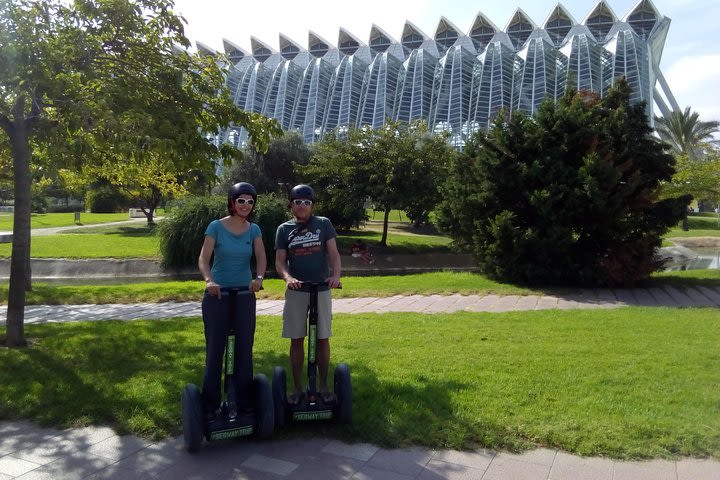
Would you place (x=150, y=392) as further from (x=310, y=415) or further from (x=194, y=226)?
(x=194, y=226)

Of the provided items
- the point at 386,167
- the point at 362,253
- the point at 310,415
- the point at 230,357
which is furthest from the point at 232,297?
the point at 386,167

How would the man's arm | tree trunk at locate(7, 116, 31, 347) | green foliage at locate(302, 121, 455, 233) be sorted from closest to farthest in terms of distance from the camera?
the man's arm, tree trunk at locate(7, 116, 31, 347), green foliage at locate(302, 121, 455, 233)

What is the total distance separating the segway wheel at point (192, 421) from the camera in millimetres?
3605

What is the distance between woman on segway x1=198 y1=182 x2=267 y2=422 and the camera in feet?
12.4

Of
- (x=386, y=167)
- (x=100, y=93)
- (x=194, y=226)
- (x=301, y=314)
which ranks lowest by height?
(x=301, y=314)

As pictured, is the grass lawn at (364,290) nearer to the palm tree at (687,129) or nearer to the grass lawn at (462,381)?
the grass lawn at (462,381)

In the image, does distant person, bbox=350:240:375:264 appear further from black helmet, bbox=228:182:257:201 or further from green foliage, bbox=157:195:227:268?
black helmet, bbox=228:182:257:201

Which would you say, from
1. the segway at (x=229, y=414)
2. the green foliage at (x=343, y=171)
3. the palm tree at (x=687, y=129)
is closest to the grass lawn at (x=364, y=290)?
the segway at (x=229, y=414)

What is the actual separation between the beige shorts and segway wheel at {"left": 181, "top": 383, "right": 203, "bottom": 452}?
32.0 inches

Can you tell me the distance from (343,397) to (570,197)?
9.21 metres

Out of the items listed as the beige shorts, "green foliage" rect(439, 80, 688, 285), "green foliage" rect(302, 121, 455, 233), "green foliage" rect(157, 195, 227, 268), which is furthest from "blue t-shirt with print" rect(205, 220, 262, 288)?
"green foliage" rect(302, 121, 455, 233)

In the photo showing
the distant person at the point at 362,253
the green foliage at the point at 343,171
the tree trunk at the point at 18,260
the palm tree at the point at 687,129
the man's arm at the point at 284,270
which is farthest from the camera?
the palm tree at the point at 687,129

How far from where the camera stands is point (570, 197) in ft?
38.3

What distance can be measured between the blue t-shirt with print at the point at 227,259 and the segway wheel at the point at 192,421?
787 millimetres
